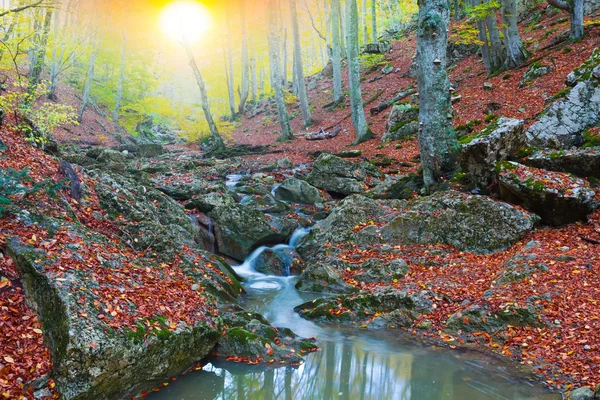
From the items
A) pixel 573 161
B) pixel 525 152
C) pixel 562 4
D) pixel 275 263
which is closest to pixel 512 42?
pixel 562 4

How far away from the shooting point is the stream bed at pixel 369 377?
4.06 meters

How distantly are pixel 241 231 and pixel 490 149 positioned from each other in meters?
5.71

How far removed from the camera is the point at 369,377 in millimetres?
4504

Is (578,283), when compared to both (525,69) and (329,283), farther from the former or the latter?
(525,69)

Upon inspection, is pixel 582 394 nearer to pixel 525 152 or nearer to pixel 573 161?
pixel 573 161

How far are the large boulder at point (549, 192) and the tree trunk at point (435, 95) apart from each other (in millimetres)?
1771

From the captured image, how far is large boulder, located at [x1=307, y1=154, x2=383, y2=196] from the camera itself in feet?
37.8

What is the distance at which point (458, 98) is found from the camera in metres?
15.4

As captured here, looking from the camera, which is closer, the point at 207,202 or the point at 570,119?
the point at 570,119

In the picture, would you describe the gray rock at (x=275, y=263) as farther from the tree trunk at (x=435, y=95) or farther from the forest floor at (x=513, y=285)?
the tree trunk at (x=435, y=95)

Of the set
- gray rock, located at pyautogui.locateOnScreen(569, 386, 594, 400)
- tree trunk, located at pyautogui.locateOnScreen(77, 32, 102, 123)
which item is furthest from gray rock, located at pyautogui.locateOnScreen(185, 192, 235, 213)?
tree trunk, located at pyautogui.locateOnScreen(77, 32, 102, 123)

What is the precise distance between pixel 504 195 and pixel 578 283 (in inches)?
118

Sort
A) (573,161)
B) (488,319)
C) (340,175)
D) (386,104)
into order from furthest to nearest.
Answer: (386,104)
(340,175)
(573,161)
(488,319)

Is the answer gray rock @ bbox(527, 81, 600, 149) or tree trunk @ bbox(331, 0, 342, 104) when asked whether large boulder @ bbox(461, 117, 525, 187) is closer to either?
gray rock @ bbox(527, 81, 600, 149)
